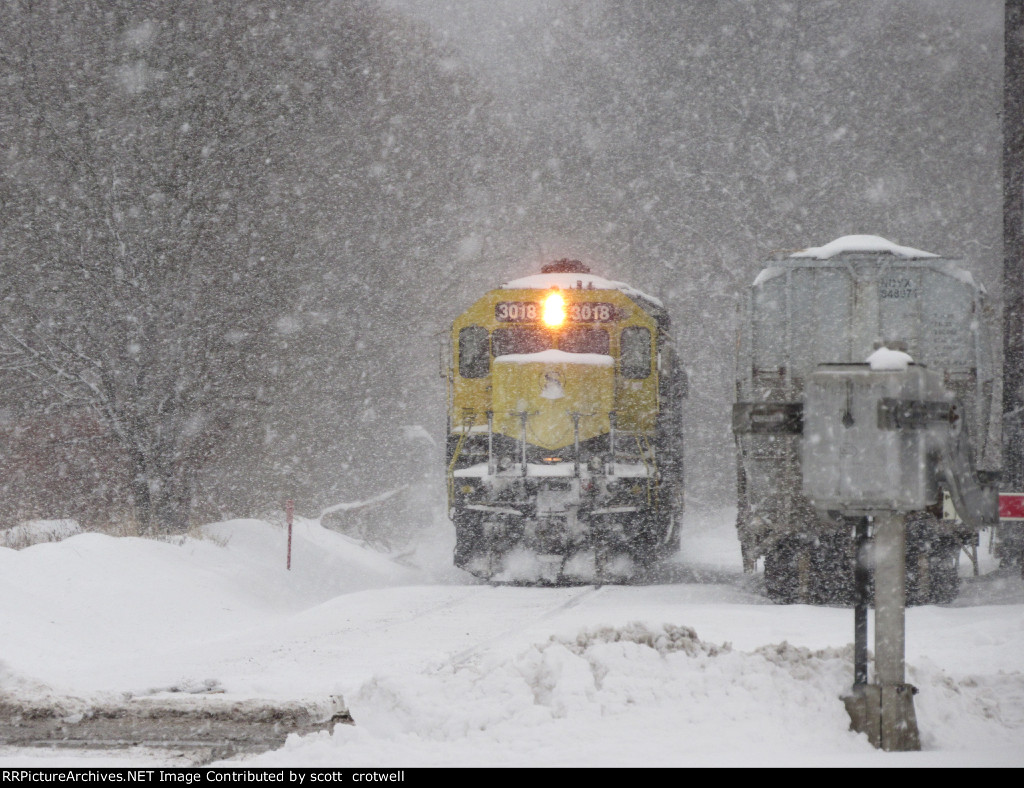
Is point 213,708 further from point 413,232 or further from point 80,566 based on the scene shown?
point 413,232

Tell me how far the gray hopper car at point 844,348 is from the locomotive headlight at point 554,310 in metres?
3.52

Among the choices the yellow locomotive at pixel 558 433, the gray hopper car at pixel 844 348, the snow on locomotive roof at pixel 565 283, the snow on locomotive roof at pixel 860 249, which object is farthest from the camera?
the snow on locomotive roof at pixel 565 283

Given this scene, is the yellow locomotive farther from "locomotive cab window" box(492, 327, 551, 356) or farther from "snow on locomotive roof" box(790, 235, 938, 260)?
"snow on locomotive roof" box(790, 235, 938, 260)

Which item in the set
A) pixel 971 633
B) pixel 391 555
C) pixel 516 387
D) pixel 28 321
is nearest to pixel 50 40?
pixel 28 321

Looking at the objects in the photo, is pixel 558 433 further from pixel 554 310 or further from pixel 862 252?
pixel 862 252

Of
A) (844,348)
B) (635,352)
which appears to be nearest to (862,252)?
(844,348)

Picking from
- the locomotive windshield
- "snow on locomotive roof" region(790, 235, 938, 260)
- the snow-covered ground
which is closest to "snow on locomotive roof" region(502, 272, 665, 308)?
the locomotive windshield

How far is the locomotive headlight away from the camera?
15.7m

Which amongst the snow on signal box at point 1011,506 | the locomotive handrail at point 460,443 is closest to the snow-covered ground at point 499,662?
the snow on signal box at point 1011,506

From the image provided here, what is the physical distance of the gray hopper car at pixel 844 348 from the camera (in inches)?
473

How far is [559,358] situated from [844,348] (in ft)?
13.9

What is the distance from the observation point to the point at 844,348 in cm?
1223

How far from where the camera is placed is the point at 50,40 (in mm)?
16797

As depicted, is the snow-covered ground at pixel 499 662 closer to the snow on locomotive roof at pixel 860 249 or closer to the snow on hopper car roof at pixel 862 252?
the snow on hopper car roof at pixel 862 252
